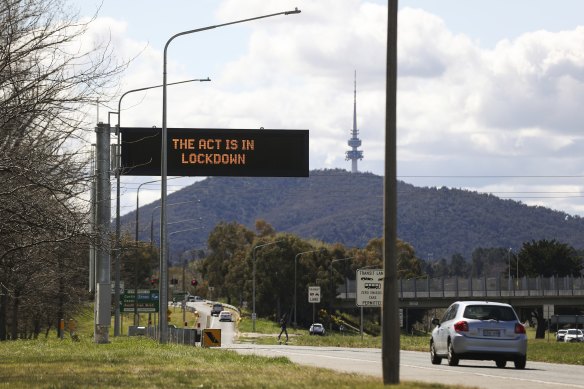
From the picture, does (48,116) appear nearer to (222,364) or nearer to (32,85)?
(32,85)

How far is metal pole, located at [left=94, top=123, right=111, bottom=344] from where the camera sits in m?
42.4

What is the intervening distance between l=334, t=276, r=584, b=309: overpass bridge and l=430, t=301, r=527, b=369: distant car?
3623 inches

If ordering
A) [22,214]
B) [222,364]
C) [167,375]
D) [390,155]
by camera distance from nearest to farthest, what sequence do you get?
[390,155]
[167,375]
[22,214]
[222,364]

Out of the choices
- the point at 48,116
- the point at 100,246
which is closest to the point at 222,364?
the point at 100,246

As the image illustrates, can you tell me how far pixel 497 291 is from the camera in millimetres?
125438

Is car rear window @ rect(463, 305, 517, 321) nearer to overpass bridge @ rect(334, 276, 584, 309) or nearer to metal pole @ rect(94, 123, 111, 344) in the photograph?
metal pole @ rect(94, 123, 111, 344)

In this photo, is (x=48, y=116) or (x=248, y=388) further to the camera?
(x=48, y=116)

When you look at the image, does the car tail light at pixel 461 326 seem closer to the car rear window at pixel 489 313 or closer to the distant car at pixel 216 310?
the car rear window at pixel 489 313

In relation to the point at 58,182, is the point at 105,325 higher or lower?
lower

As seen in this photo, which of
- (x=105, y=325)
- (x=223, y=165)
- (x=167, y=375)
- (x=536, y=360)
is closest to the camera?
(x=167, y=375)

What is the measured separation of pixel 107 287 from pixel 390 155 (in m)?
29.3

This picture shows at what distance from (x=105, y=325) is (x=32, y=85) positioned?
2507cm

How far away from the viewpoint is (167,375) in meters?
23.8

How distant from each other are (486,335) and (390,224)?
12.2 metres
